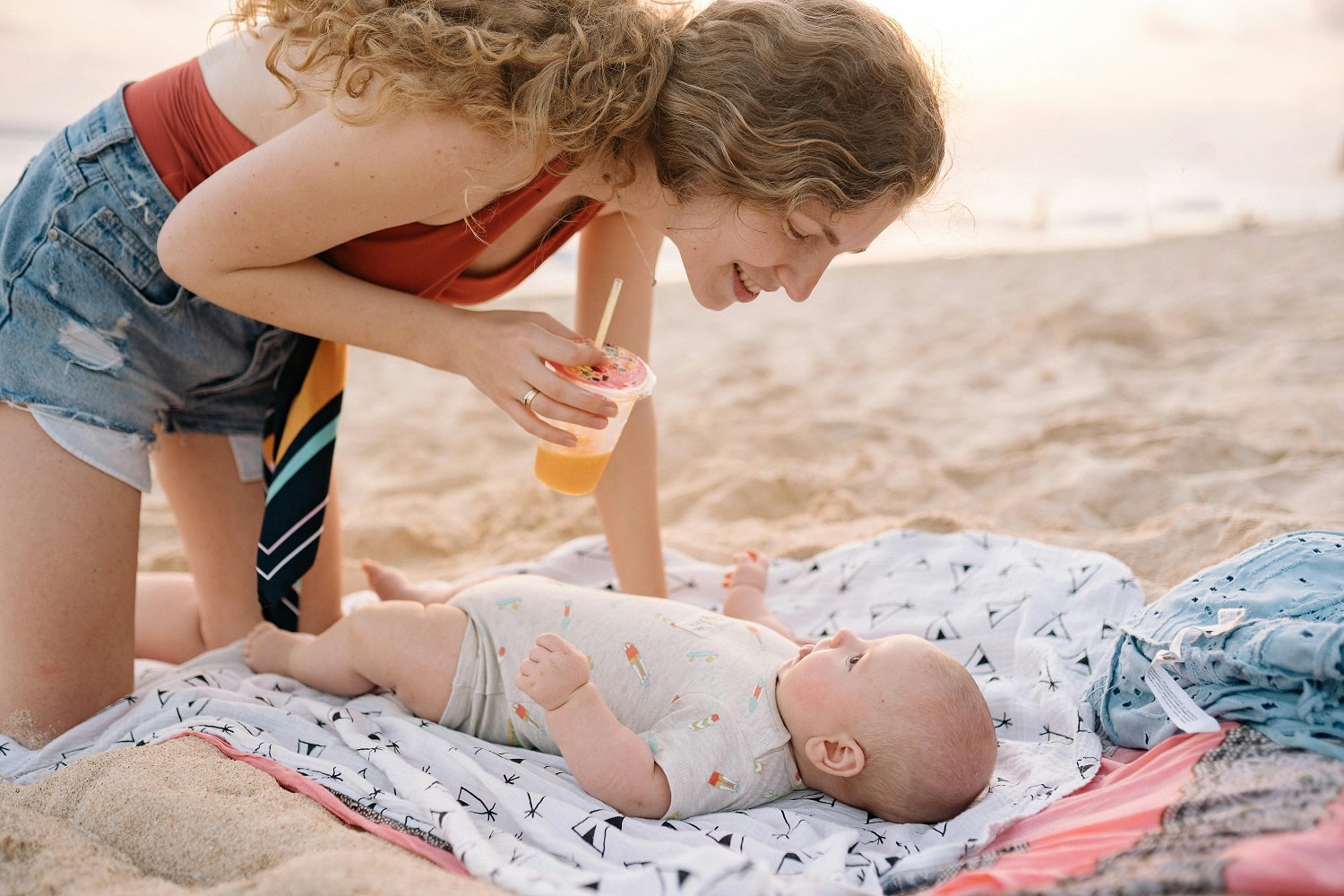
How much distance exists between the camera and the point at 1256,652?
149 centimetres

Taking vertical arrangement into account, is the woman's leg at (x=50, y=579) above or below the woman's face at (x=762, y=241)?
below

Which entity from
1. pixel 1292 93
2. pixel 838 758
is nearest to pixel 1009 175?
pixel 1292 93

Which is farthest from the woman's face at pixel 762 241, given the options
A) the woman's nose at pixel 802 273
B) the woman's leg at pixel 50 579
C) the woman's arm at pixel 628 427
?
the woman's leg at pixel 50 579

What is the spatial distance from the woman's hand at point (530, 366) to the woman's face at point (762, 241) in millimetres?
276

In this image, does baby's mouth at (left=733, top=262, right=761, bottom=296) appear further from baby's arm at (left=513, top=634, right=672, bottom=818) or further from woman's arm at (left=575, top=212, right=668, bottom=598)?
baby's arm at (left=513, top=634, right=672, bottom=818)

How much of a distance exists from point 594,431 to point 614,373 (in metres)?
0.13

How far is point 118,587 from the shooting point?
194cm

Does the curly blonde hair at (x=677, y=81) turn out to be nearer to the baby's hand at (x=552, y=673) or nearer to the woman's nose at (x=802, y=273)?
the woman's nose at (x=802, y=273)


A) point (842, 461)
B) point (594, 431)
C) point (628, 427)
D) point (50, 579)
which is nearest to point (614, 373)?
point (594, 431)

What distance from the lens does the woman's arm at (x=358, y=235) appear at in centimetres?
162

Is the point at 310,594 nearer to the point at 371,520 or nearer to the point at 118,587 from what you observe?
the point at 118,587

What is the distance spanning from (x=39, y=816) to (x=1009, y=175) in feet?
42.8

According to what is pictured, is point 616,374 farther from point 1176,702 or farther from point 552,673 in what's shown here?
point 1176,702

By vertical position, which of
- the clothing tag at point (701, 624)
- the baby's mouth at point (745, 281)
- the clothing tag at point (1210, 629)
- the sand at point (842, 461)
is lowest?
the sand at point (842, 461)
